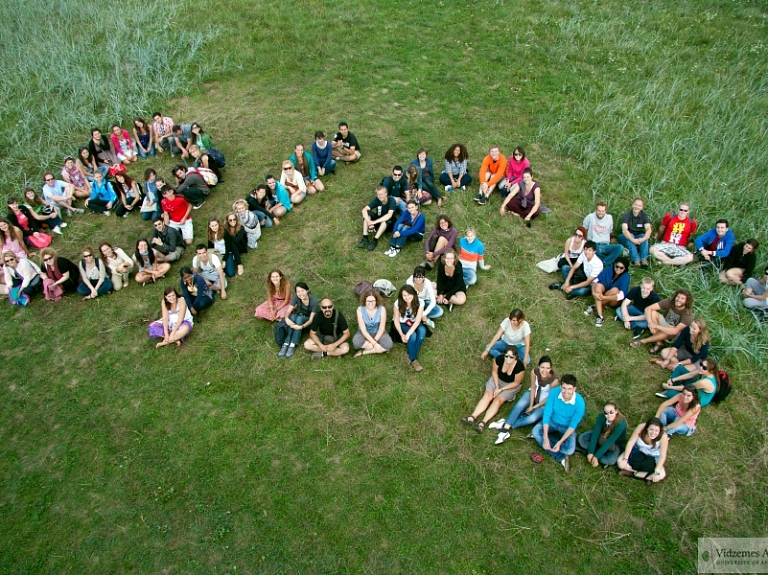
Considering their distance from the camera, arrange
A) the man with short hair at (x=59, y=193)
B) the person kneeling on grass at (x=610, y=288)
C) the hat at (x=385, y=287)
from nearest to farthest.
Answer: the person kneeling on grass at (x=610, y=288) → the hat at (x=385, y=287) → the man with short hair at (x=59, y=193)

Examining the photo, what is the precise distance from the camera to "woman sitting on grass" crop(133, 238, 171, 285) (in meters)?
10.7

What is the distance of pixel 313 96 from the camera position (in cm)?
1592

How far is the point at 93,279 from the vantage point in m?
10.6

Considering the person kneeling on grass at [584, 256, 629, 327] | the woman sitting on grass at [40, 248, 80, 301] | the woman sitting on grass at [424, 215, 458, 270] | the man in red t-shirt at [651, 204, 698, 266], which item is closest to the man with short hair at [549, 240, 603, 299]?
the person kneeling on grass at [584, 256, 629, 327]

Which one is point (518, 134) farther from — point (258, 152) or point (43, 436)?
point (43, 436)

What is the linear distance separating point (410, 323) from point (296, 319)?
6.37ft

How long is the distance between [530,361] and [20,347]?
887cm

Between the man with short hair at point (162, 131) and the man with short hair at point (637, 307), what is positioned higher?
the man with short hair at point (162, 131)

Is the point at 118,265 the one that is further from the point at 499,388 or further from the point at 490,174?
the point at 490,174

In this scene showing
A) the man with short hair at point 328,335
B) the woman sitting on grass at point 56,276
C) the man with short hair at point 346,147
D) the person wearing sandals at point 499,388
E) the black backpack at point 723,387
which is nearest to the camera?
the person wearing sandals at point 499,388

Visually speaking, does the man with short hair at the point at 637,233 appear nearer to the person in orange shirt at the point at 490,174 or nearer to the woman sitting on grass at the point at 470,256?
the person in orange shirt at the point at 490,174

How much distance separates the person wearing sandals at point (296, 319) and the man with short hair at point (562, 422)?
401cm

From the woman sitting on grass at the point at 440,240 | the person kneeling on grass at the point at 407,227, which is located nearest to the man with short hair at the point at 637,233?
the woman sitting on grass at the point at 440,240

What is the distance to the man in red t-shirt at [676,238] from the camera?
1052 centimetres
